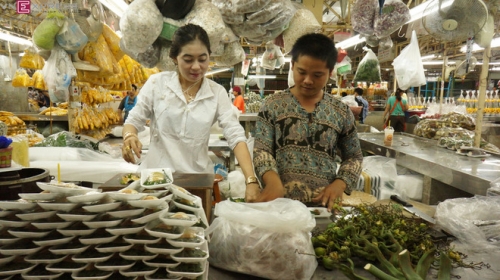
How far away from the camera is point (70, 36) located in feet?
9.41

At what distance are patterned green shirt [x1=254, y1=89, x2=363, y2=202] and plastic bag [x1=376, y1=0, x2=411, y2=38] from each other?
126 cm

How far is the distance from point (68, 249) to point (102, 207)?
0.14m

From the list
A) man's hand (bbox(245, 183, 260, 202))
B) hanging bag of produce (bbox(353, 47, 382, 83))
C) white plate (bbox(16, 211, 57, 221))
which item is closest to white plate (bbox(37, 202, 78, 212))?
white plate (bbox(16, 211, 57, 221))

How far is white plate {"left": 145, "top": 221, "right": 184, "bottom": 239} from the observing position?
0.93 m

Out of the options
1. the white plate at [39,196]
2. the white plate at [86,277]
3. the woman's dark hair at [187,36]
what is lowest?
the white plate at [86,277]

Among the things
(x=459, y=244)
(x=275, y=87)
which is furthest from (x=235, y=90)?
(x=275, y=87)

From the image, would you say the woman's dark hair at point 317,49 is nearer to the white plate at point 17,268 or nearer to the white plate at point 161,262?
the white plate at point 161,262

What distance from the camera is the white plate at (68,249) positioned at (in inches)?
35.8

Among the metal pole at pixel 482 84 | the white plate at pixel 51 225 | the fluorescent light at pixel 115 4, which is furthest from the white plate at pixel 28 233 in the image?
the metal pole at pixel 482 84

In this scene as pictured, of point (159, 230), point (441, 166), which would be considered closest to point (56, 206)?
point (159, 230)

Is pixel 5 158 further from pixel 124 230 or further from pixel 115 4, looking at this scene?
pixel 115 4

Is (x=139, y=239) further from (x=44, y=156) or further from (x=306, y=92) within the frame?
(x=44, y=156)

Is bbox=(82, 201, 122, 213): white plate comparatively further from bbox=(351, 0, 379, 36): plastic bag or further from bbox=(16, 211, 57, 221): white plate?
bbox=(351, 0, 379, 36): plastic bag

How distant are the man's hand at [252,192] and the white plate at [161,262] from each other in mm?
647
